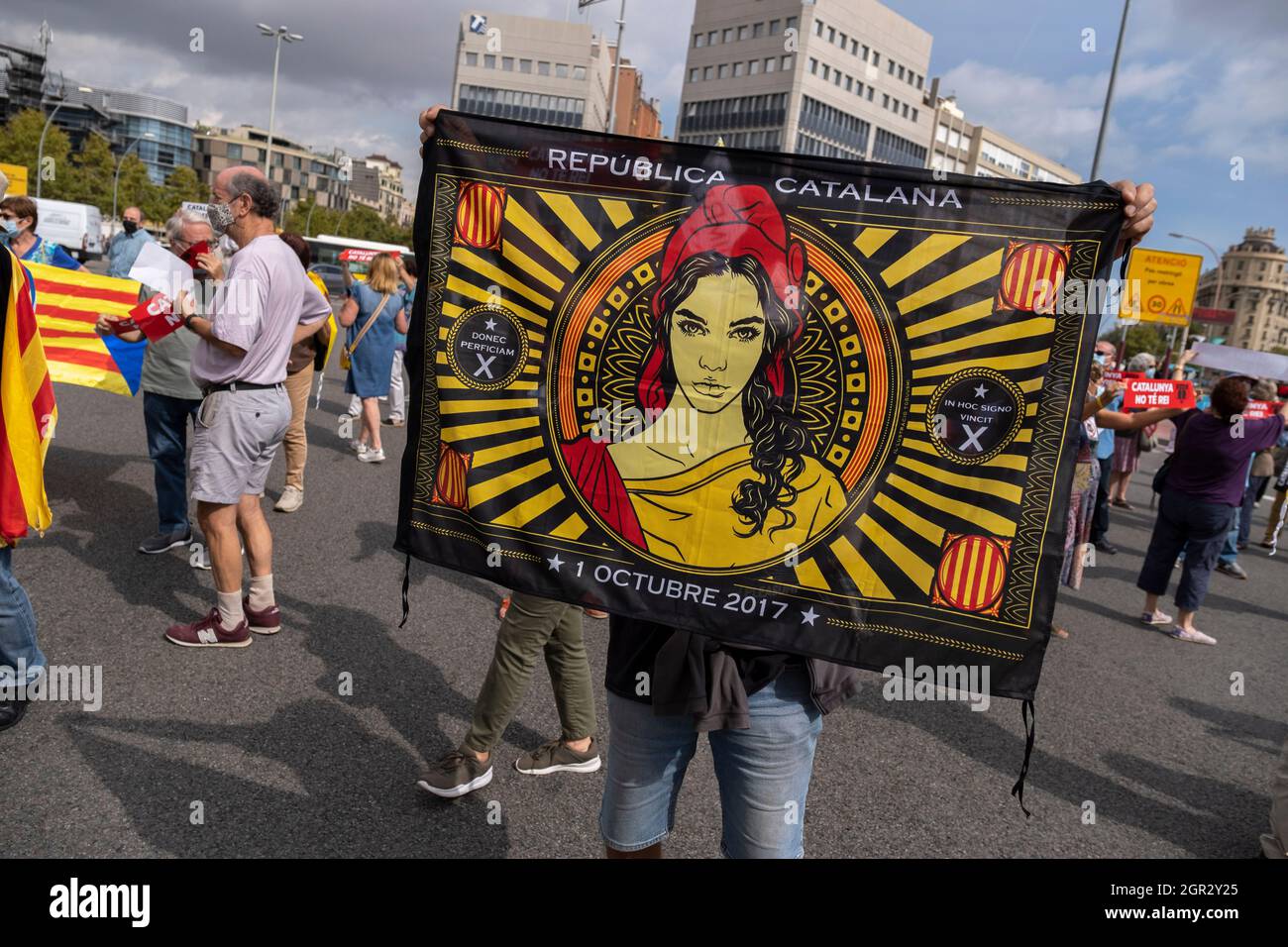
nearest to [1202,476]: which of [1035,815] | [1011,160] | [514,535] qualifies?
[1035,815]

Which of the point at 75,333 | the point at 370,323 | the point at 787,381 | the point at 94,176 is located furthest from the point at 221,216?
the point at 94,176

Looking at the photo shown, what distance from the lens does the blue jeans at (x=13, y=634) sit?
10.8 feet

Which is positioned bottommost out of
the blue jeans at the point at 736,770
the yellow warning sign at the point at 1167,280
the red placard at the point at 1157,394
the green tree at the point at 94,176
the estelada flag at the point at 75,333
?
the blue jeans at the point at 736,770

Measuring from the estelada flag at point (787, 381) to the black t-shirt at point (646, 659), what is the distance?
0.12ft

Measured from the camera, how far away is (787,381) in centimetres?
210

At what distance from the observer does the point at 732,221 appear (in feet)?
6.94

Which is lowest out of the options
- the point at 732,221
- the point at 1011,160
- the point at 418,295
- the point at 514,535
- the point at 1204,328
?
the point at 514,535

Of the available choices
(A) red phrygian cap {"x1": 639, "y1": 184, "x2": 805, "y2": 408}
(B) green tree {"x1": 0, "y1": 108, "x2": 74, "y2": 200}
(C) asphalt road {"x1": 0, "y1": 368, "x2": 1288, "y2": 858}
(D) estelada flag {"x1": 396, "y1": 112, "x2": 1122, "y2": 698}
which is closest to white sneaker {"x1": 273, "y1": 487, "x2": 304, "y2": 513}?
(C) asphalt road {"x1": 0, "y1": 368, "x2": 1288, "y2": 858}

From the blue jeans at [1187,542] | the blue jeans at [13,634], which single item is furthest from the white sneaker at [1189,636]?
the blue jeans at [13,634]

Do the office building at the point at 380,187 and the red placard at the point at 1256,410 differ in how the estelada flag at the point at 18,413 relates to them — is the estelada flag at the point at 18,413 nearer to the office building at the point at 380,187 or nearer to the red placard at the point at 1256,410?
the red placard at the point at 1256,410

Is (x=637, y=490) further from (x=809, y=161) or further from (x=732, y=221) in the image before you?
(x=809, y=161)

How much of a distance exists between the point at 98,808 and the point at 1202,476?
6.84m

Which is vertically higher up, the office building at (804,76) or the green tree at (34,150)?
the office building at (804,76)

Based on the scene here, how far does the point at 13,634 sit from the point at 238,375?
137 centimetres
